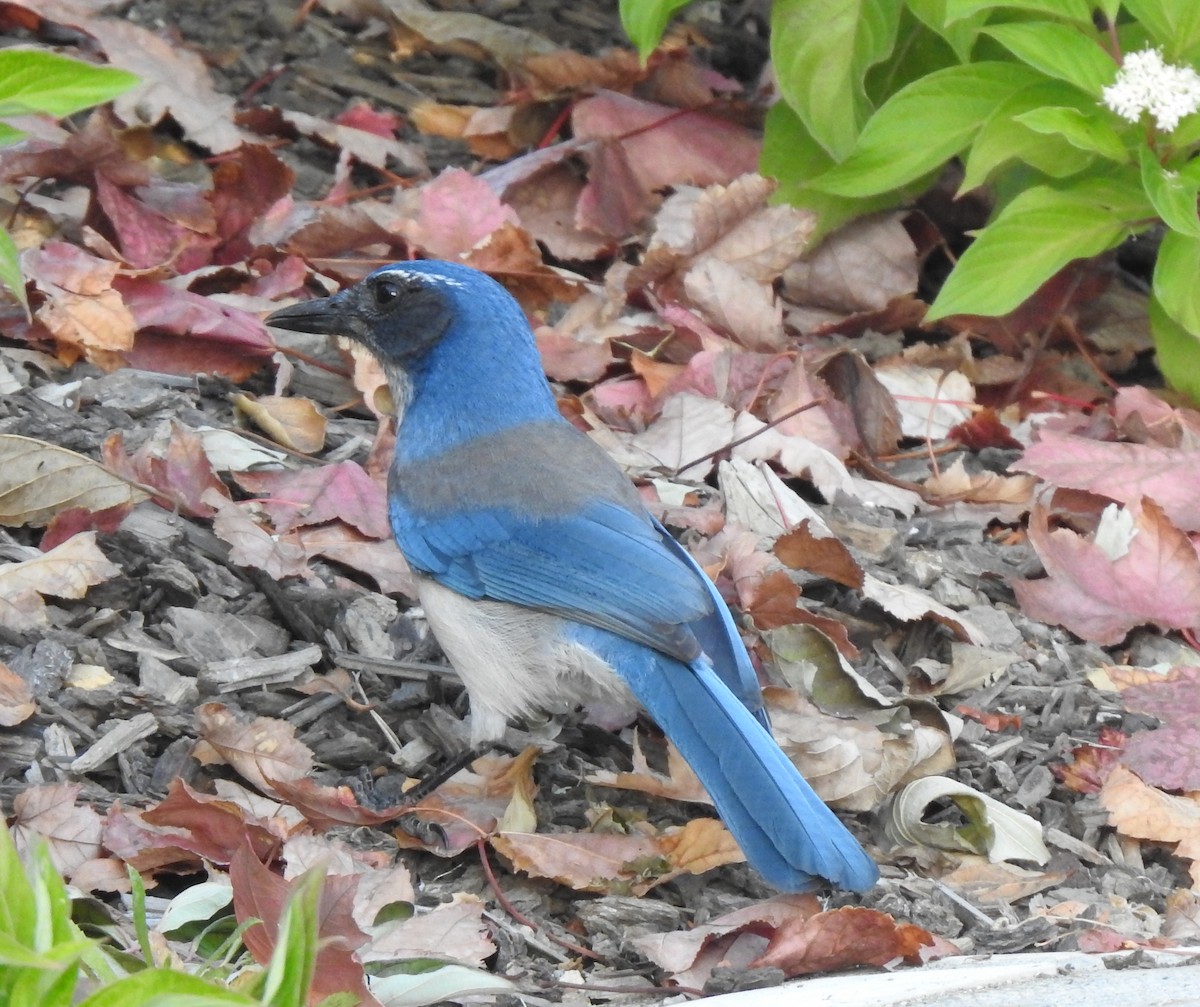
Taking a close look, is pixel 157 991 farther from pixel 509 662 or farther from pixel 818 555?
pixel 818 555

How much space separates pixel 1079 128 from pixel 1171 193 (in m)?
0.30

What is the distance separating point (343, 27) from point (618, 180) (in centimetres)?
148

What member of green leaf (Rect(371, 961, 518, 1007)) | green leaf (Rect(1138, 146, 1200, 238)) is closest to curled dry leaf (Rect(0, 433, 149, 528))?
green leaf (Rect(371, 961, 518, 1007))

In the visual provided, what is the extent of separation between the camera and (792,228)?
5.55m

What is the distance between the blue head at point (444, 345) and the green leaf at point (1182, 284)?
5.91ft

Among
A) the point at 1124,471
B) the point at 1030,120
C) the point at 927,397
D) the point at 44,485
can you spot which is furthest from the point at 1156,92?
the point at 44,485

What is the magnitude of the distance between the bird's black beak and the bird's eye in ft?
0.35

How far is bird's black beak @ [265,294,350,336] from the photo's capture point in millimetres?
4738

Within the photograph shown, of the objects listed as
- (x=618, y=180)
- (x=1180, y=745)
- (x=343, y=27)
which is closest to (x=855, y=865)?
(x=1180, y=745)

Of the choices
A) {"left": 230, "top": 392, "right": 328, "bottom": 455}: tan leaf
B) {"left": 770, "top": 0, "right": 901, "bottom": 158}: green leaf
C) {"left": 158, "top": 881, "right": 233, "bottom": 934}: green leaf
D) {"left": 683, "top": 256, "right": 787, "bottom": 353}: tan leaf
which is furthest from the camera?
{"left": 683, "top": 256, "right": 787, "bottom": 353}: tan leaf

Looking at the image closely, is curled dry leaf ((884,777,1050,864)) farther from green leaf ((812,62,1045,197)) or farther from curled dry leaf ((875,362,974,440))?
green leaf ((812,62,1045,197))

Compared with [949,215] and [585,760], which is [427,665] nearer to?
[585,760]

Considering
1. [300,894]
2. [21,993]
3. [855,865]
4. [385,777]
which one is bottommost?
[385,777]

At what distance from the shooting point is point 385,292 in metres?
4.71
